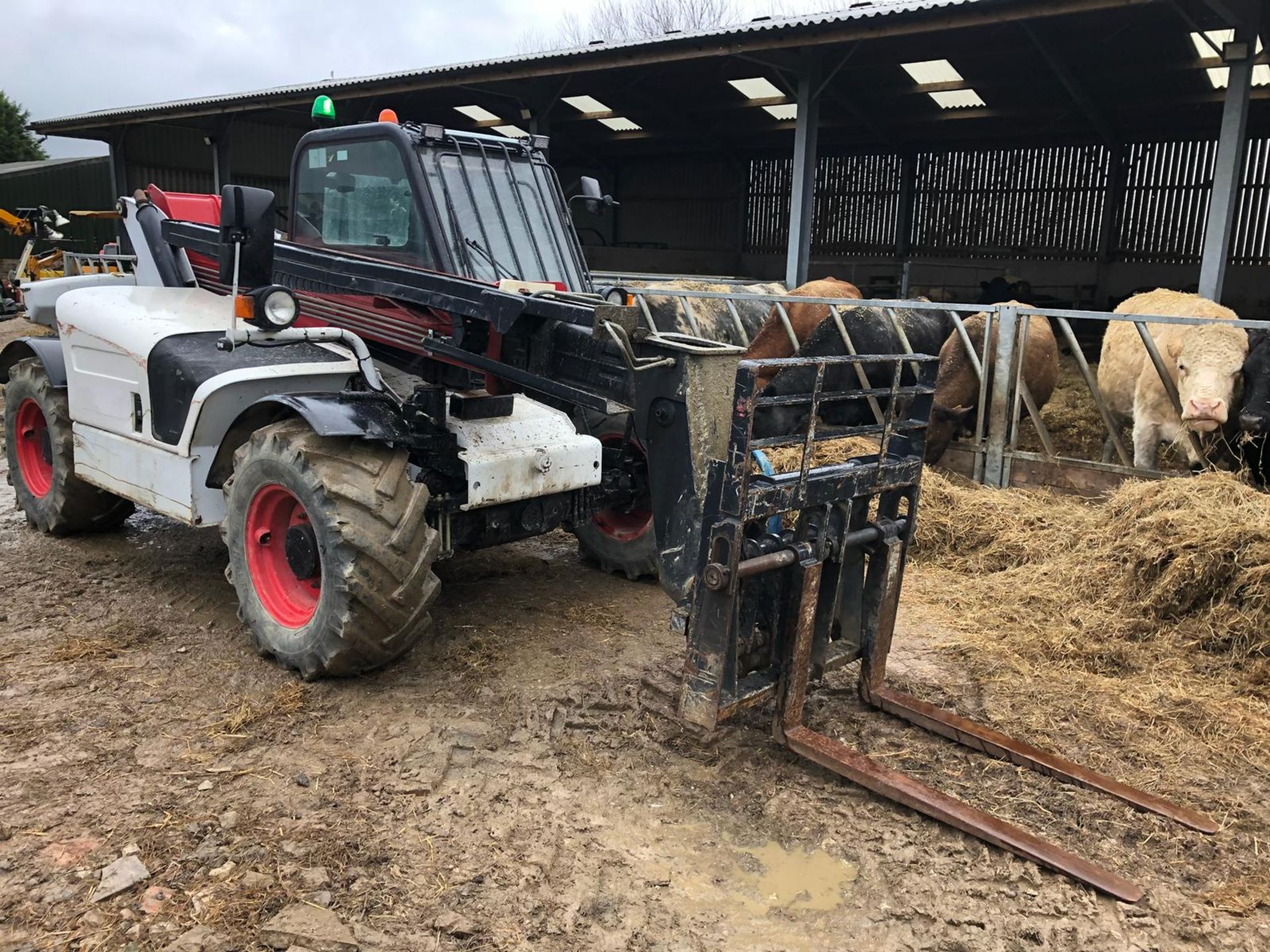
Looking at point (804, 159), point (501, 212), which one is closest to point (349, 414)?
point (501, 212)

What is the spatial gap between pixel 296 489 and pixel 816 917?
8.29 feet

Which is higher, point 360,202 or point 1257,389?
point 360,202

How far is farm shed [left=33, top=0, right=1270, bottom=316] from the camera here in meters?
11.2

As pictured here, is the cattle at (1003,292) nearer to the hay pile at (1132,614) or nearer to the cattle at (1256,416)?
the cattle at (1256,416)

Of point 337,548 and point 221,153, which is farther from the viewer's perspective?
point 221,153

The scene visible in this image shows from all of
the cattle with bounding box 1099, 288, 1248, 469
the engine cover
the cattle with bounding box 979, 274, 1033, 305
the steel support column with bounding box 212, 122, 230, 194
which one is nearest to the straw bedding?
the cattle with bounding box 1099, 288, 1248, 469

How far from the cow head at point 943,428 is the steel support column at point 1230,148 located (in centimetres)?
375

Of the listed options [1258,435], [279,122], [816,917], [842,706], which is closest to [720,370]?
[842,706]

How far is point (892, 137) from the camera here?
A: 18.5 m

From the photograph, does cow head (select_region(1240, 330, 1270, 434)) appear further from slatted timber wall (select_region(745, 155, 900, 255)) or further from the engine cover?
slatted timber wall (select_region(745, 155, 900, 255))

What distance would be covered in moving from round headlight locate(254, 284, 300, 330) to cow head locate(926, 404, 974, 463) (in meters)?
4.90

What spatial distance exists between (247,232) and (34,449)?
3393mm

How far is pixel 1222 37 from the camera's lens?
1157 cm

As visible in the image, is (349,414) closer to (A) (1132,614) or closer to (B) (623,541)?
(B) (623,541)
